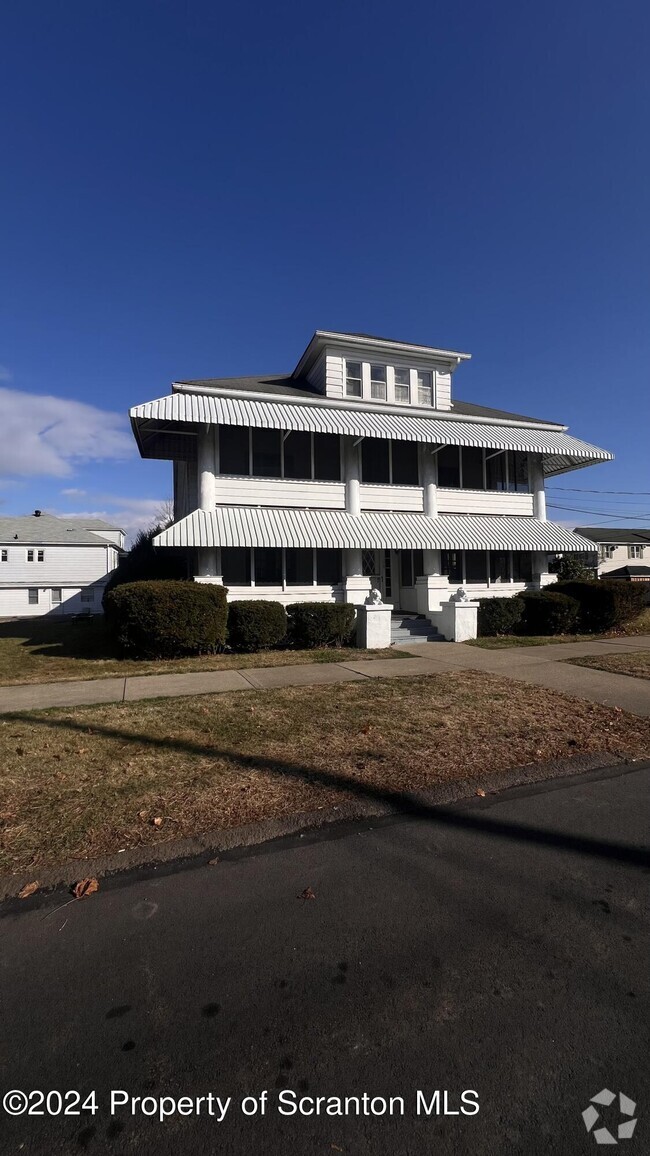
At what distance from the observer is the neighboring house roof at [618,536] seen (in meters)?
52.8

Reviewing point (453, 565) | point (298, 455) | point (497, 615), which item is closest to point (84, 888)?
point (497, 615)

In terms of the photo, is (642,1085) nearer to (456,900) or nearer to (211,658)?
(456,900)

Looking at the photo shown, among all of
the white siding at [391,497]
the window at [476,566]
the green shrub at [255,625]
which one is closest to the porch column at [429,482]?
the white siding at [391,497]

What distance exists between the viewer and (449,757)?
16.4 ft

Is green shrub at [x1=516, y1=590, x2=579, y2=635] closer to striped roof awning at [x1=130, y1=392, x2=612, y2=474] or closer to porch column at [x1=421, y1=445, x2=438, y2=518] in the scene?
porch column at [x1=421, y1=445, x2=438, y2=518]

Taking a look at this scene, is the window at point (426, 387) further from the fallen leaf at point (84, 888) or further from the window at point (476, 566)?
the fallen leaf at point (84, 888)

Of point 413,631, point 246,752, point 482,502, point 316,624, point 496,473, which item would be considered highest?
point 496,473

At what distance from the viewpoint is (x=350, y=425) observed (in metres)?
14.9

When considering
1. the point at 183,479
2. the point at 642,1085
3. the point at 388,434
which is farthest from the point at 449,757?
the point at 183,479

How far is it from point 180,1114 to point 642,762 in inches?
189

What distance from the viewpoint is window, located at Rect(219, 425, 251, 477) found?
15023mm

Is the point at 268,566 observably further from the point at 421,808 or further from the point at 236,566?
the point at 421,808

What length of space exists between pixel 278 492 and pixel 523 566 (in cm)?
862

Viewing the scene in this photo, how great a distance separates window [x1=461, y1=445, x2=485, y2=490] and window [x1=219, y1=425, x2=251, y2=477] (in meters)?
7.31
